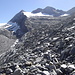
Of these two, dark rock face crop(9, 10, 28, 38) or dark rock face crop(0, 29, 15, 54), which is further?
dark rock face crop(9, 10, 28, 38)

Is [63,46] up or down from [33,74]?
up

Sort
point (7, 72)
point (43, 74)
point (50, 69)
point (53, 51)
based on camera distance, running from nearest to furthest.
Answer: point (43, 74), point (50, 69), point (7, 72), point (53, 51)

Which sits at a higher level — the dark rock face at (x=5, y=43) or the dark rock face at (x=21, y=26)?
the dark rock face at (x=21, y=26)

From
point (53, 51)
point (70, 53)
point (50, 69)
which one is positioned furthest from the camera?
point (53, 51)

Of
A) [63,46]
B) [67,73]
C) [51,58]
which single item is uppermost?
[63,46]

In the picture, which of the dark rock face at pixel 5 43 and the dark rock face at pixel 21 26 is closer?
the dark rock face at pixel 5 43

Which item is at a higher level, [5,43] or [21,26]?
[21,26]

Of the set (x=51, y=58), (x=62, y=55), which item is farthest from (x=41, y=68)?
(x=62, y=55)

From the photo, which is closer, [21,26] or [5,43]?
[5,43]

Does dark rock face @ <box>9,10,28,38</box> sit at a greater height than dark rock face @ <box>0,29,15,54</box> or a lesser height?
greater

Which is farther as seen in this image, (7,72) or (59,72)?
(7,72)

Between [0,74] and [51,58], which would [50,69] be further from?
[0,74]
